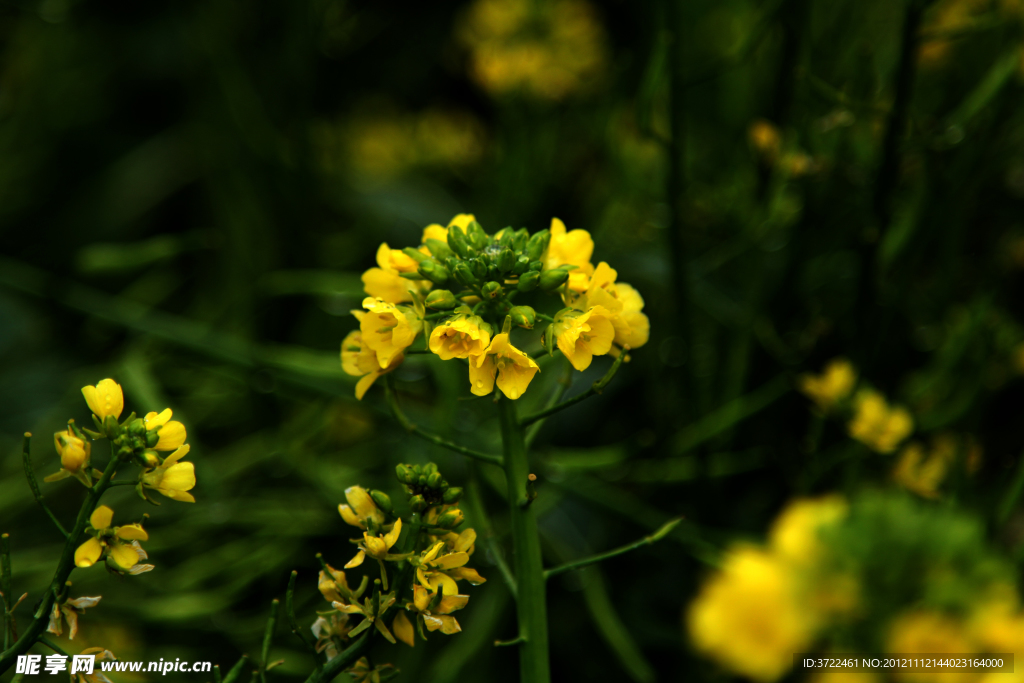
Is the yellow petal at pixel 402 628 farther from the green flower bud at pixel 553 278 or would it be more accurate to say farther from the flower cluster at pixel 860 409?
the flower cluster at pixel 860 409

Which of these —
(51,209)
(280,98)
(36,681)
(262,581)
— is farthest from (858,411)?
(51,209)

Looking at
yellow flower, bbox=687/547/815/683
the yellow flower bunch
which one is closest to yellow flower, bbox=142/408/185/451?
yellow flower, bbox=687/547/815/683

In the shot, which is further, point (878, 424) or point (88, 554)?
point (878, 424)

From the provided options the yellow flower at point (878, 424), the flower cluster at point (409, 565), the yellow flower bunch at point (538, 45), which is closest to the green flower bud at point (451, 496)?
the flower cluster at point (409, 565)

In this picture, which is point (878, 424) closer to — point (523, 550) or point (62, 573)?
point (523, 550)

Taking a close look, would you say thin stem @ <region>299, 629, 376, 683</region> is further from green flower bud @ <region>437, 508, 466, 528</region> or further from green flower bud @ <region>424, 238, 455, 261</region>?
green flower bud @ <region>424, 238, 455, 261</region>

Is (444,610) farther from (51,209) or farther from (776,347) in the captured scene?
(51,209)

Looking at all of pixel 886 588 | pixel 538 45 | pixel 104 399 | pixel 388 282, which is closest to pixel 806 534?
pixel 886 588

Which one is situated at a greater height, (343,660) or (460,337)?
(460,337)
